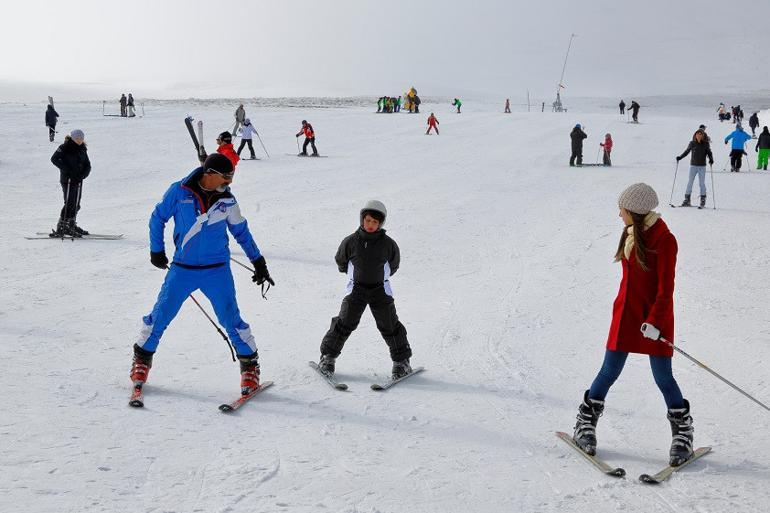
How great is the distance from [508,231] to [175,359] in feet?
24.9

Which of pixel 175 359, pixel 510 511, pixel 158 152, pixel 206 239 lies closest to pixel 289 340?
pixel 175 359

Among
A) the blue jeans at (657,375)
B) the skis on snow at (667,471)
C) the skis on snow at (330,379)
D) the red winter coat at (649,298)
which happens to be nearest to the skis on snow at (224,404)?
the skis on snow at (330,379)

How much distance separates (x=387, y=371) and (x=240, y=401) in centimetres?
140

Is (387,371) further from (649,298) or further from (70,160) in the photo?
(70,160)

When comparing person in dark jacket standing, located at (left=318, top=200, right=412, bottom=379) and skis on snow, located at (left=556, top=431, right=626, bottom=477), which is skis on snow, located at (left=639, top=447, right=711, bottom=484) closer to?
skis on snow, located at (left=556, top=431, right=626, bottom=477)

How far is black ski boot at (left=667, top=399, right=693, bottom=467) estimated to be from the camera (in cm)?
434

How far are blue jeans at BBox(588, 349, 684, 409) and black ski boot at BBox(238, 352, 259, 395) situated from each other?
8.04 ft

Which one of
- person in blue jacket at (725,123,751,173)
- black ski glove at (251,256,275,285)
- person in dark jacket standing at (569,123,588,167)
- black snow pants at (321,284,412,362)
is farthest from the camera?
person in dark jacket standing at (569,123,588,167)

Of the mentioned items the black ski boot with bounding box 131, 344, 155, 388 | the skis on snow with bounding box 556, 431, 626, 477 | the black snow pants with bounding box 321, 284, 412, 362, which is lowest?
the skis on snow with bounding box 556, 431, 626, 477

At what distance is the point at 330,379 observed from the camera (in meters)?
5.75

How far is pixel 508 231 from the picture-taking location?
41.1ft

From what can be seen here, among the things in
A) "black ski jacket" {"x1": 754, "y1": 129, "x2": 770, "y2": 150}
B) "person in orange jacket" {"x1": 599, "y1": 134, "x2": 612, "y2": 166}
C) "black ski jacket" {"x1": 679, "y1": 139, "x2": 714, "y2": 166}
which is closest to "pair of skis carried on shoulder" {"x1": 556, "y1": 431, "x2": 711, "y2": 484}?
"black ski jacket" {"x1": 679, "y1": 139, "x2": 714, "y2": 166}

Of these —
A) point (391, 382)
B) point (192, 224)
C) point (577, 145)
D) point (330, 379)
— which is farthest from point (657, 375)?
point (577, 145)

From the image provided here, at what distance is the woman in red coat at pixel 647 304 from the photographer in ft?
13.6
